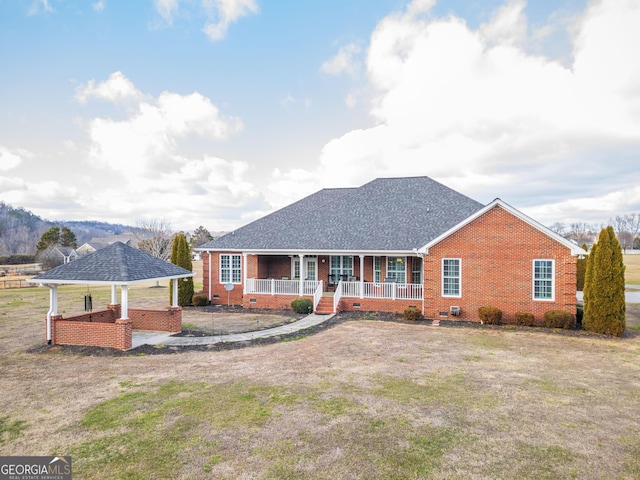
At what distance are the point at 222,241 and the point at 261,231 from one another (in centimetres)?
265

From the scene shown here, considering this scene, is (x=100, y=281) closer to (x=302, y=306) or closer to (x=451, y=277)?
(x=302, y=306)

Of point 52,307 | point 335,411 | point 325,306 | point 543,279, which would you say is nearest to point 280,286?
point 325,306

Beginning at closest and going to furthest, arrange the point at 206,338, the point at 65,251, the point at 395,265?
the point at 206,338 < the point at 395,265 < the point at 65,251

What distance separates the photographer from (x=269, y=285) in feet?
67.9

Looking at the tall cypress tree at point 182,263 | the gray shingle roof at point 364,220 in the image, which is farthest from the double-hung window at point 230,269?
the tall cypress tree at point 182,263

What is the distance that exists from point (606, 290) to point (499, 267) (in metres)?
3.96

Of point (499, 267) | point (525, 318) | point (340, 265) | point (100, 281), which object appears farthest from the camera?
point (340, 265)

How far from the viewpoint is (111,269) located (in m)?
12.7

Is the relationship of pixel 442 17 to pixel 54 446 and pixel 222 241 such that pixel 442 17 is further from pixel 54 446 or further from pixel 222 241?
pixel 54 446

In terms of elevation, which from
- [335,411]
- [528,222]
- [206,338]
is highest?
[528,222]

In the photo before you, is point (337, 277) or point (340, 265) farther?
point (340, 265)

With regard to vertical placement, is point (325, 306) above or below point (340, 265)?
below

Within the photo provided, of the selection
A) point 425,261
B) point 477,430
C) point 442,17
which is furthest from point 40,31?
point 477,430

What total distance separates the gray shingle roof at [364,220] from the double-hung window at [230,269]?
2.95 ft
